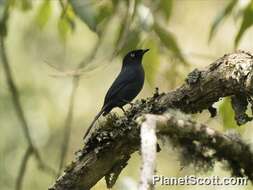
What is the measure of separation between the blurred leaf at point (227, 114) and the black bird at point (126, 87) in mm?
1021

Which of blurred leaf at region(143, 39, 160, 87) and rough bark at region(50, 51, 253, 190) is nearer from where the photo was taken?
rough bark at region(50, 51, 253, 190)

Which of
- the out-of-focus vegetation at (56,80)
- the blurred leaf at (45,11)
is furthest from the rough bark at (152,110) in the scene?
the out-of-focus vegetation at (56,80)

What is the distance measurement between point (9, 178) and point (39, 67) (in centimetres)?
140

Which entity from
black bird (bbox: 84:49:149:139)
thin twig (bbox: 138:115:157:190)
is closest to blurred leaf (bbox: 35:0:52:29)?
black bird (bbox: 84:49:149:139)

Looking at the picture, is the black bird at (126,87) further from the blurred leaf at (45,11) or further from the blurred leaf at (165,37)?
the blurred leaf at (45,11)

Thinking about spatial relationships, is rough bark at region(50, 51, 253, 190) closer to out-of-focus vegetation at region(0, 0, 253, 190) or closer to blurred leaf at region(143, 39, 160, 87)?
blurred leaf at region(143, 39, 160, 87)

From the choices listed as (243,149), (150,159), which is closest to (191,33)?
(243,149)

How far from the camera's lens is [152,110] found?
321cm

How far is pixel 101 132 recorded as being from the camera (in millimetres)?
3242

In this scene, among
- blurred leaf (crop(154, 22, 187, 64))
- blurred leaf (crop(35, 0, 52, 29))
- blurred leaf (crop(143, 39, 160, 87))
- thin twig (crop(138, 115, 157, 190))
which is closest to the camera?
thin twig (crop(138, 115, 157, 190))

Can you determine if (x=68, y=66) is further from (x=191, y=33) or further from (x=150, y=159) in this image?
(x=150, y=159)

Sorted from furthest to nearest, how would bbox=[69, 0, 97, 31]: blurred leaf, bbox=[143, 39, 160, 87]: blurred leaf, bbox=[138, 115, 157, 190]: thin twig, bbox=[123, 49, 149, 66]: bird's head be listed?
bbox=[123, 49, 149, 66]: bird's head, bbox=[143, 39, 160, 87]: blurred leaf, bbox=[69, 0, 97, 31]: blurred leaf, bbox=[138, 115, 157, 190]: thin twig

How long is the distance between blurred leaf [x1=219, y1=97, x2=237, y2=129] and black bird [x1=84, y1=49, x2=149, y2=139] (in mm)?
1021

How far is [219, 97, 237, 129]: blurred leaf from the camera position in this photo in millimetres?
3461
